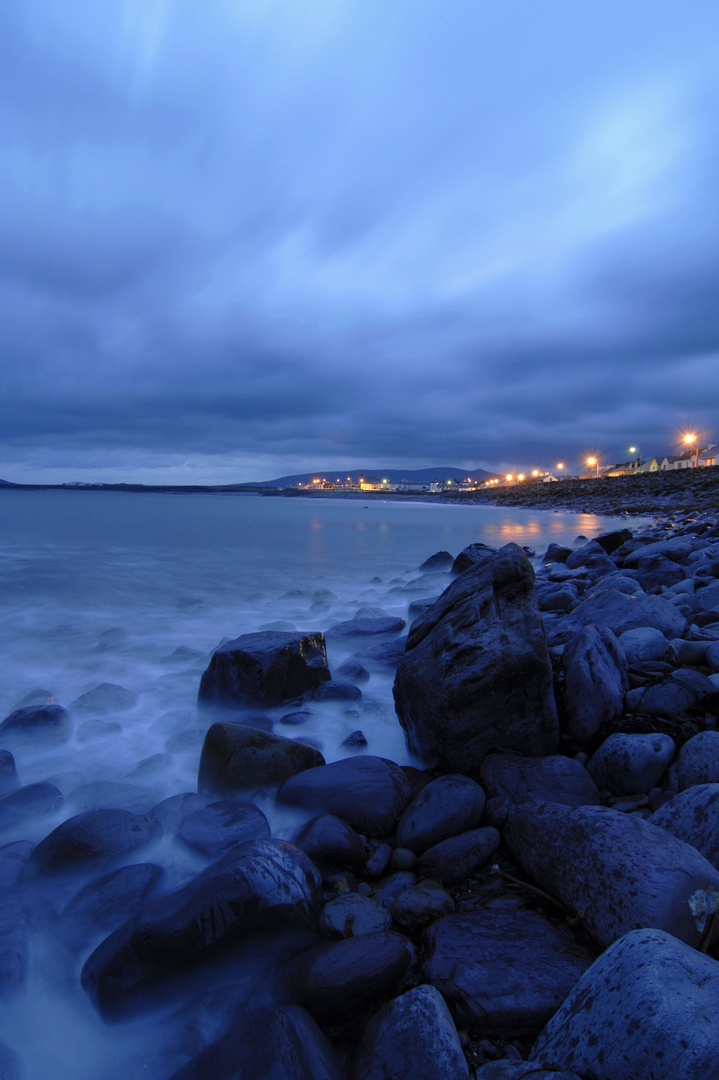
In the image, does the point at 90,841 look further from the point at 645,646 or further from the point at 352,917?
the point at 645,646

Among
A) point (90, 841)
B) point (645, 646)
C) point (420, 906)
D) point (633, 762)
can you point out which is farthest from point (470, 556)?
point (90, 841)

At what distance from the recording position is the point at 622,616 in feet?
16.1

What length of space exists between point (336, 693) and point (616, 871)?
3142 mm

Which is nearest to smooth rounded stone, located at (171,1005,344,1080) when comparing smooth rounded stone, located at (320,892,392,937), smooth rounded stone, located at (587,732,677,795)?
smooth rounded stone, located at (320,892,392,937)

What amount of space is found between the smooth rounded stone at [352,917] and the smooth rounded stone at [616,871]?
29.2 inches

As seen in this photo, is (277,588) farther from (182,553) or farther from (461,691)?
(461,691)

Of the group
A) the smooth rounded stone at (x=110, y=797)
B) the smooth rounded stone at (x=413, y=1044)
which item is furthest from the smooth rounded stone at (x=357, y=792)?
the smooth rounded stone at (x=413, y=1044)

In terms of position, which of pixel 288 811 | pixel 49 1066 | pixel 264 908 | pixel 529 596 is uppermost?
pixel 529 596

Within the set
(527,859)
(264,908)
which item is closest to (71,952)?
(264,908)

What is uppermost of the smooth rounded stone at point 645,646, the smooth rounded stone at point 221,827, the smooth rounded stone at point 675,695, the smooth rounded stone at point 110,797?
the smooth rounded stone at point 645,646

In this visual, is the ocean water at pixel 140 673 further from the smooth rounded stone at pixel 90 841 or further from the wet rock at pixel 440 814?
the wet rock at pixel 440 814

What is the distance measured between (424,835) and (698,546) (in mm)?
10420

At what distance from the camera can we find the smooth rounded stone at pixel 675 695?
3396 millimetres

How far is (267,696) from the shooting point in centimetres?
484
